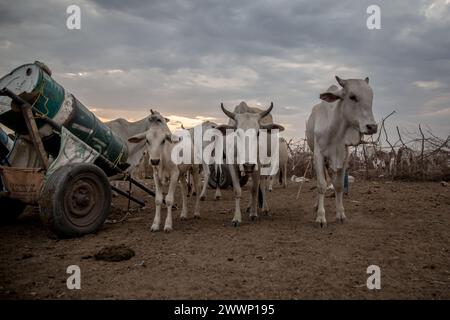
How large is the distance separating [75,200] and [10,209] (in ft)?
6.59

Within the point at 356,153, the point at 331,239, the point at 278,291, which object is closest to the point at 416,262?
the point at 331,239

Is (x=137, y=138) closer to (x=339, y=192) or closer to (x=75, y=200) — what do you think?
(x=75, y=200)

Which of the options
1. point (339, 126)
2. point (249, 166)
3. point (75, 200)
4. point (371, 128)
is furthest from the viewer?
point (339, 126)

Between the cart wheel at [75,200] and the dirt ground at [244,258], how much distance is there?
0.23m

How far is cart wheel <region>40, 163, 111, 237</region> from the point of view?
5.29 metres

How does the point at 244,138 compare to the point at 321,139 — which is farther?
the point at 321,139

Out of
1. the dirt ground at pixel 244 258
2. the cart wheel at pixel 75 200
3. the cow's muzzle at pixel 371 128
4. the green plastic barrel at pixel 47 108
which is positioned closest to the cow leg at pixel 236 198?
the dirt ground at pixel 244 258

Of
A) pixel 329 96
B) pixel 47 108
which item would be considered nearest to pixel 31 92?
pixel 47 108

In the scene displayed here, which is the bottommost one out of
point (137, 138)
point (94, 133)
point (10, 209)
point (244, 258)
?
point (244, 258)

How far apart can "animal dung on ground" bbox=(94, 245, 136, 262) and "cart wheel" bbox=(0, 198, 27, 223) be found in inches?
111

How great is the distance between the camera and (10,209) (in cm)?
679

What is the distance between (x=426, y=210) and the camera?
25.3 feet

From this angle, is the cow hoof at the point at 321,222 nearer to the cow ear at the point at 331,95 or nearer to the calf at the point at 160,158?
the cow ear at the point at 331,95

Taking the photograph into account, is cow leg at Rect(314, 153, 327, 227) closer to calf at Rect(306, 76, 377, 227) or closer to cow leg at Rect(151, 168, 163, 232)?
calf at Rect(306, 76, 377, 227)
